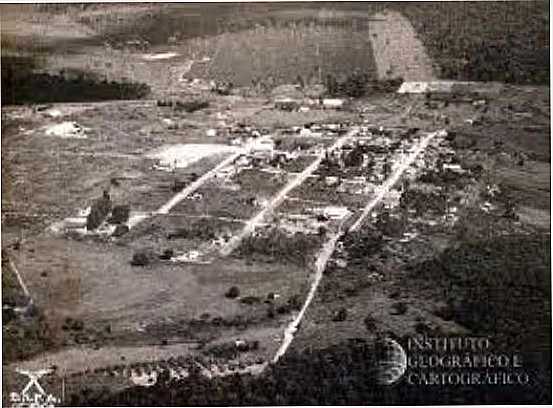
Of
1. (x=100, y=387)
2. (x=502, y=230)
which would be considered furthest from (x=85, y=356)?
(x=502, y=230)

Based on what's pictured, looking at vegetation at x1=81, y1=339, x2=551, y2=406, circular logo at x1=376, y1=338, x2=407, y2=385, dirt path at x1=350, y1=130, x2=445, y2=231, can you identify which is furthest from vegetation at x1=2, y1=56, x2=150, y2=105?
circular logo at x1=376, y1=338, x2=407, y2=385

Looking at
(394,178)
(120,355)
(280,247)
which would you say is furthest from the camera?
(394,178)

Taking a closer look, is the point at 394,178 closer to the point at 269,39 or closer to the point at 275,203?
the point at 275,203

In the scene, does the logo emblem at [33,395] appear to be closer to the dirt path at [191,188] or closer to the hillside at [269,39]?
the dirt path at [191,188]

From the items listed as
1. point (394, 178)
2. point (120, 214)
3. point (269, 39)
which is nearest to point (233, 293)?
point (120, 214)

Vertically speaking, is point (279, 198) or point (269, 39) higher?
point (269, 39)

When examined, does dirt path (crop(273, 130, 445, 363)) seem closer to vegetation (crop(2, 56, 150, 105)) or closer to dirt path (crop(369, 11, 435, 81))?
dirt path (crop(369, 11, 435, 81))

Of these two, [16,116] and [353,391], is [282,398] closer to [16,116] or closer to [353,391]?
[353,391]
